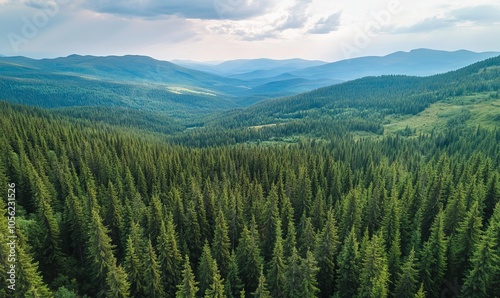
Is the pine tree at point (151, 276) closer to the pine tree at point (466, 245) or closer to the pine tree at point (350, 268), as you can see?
the pine tree at point (350, 268)

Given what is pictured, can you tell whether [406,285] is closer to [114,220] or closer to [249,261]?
[249,261]

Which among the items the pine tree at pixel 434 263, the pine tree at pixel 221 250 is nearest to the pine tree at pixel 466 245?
the pine tree at pixel 434 263

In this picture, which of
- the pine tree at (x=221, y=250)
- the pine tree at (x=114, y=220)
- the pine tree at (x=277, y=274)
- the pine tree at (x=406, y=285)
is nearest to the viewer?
the pine tree at (x=406, y=285)

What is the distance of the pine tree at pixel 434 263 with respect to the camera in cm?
4434

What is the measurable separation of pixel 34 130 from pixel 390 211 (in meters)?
114

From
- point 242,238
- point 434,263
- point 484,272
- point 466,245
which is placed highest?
point 484,272

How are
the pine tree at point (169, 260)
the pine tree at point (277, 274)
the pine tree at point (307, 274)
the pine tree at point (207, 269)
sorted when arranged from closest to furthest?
1. the pine tree at point (307, 274)
2. the pine tree at point (277, 274)
3. the pine tree at point (207, 269)
4. the pine tree at point (169, 260)

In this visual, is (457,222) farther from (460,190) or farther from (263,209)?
(263,209)

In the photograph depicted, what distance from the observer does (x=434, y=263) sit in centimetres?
4522

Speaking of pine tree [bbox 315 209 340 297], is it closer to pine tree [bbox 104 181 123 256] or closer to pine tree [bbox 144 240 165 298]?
pine tree [bbox 144 240 165 298]

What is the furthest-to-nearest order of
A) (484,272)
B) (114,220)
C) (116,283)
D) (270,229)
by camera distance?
(114,220)
(270,229)
(116,283)
(484,272)

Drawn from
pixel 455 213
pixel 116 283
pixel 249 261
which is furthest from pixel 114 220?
pixel 455 213

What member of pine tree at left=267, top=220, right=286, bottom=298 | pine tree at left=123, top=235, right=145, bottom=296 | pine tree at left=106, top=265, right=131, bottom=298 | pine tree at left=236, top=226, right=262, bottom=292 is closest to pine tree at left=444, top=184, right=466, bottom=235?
pine tree at left=267, top=220, right=286, bottom=298

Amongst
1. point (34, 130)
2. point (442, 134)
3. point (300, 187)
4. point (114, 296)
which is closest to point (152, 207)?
point (114, 296)
